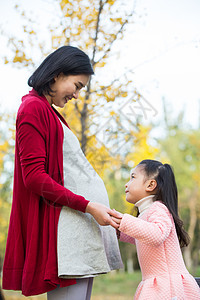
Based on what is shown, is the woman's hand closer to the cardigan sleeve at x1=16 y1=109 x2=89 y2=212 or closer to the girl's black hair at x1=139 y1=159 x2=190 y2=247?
the cardigan sleeve at x1=16 y1=109 x2=89 y2=212

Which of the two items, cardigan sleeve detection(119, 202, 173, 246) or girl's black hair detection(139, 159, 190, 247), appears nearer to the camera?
cardigan sleeve detection(119, 202, 173, 246)

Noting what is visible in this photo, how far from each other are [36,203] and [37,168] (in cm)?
16

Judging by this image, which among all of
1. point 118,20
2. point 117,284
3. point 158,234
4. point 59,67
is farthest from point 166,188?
point 117,284

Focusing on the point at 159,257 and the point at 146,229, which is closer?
the point at 146,229

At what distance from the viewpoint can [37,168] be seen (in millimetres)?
1270

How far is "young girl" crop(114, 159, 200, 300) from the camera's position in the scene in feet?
4.67

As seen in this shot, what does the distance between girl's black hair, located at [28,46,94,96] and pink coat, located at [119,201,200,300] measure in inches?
26.9

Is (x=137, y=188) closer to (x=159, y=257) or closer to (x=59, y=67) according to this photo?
(x=159, y=257)

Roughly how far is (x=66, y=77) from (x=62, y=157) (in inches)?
14.6

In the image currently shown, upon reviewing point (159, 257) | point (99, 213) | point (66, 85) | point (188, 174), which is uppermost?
point (66, 85)

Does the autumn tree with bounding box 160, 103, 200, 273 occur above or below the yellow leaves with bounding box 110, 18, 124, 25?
below

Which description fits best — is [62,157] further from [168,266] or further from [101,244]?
[168,266]

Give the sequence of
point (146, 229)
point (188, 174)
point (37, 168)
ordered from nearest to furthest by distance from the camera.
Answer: point (37, 168) → point (146, 229) → point (188, 174)

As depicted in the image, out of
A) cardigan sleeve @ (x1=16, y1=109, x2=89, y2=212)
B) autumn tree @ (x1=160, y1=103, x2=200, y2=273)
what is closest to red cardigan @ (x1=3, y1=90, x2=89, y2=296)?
cardigan sleeve @ (x1=16, y1=109, x2=89, y2=212)
